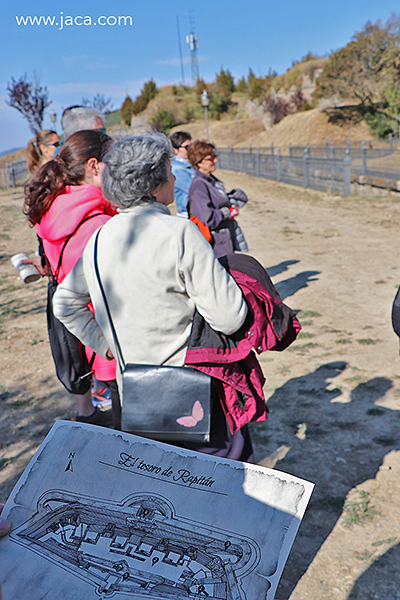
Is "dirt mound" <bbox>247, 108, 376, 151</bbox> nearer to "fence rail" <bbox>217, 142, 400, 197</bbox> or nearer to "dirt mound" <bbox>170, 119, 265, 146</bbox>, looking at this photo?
"dirt mound" <bbox>170, 119, 265, 146</bbox>

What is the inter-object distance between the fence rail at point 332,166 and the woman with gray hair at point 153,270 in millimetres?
12555

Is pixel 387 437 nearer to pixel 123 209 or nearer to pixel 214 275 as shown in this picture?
pixel 214 275

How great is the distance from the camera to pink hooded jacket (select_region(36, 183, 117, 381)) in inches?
87.3

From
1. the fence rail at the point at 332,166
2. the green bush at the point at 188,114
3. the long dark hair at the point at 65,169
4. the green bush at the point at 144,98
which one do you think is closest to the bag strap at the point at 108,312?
the long dark hair at the point at 65,169

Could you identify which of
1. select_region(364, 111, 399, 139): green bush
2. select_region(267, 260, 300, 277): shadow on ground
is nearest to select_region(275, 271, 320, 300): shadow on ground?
select_region(267, 260, 300, 277): shadow on ground

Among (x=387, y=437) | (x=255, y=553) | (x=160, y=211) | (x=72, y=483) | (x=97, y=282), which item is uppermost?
(x=160, y=211)

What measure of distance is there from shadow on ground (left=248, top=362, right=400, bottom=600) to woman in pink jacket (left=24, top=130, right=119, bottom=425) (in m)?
1.21

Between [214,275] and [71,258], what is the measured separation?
0.92 meters

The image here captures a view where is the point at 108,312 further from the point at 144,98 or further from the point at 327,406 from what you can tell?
the point at 144,98

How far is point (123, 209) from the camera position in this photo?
1.74m

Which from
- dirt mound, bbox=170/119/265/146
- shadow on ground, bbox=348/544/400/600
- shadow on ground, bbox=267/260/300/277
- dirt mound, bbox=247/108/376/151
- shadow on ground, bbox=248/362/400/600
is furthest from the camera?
dirt mound, bbox=170/119/265/146

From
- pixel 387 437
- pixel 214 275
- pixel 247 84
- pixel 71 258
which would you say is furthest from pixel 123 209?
pixel 247 84

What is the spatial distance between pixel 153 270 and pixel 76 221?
2.45 feet

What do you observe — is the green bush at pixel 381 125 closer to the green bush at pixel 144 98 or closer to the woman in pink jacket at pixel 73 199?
the woman in pink jacket at pixel 73 199
